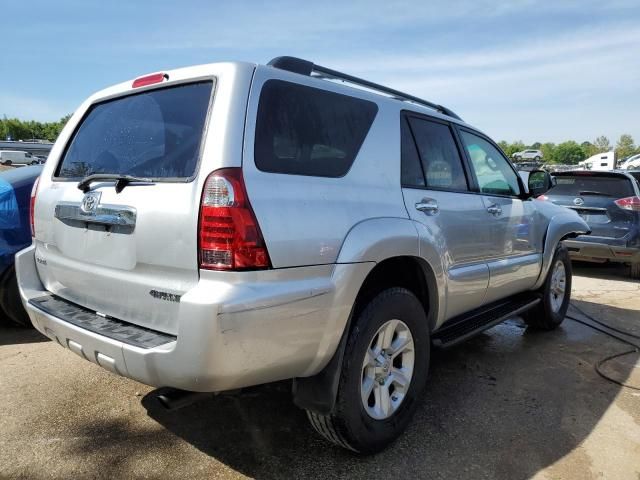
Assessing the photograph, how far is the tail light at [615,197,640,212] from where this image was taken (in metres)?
7.16

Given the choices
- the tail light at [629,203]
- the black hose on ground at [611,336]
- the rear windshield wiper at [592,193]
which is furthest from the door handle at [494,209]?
the rear windshield wiper at [592,193]

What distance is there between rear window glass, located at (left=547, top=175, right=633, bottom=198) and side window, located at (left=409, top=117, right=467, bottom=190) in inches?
189

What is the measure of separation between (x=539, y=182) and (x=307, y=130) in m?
2.97

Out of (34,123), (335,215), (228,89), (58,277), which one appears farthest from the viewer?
(34,123)

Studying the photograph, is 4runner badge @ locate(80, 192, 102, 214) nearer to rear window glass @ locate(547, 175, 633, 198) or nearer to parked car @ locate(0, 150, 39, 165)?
rear window glass @ locate(547, 175, 633, 198)

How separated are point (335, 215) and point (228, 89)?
716mm

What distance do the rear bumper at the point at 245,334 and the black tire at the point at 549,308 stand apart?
3061 millimetres

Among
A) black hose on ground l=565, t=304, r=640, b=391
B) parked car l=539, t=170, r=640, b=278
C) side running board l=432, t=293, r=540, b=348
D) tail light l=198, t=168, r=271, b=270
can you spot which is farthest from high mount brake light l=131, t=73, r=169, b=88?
parked car l=539, t=170, r=640, b=278

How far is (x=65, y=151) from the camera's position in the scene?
9.64 ft

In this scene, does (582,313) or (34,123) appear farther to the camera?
(34,123)

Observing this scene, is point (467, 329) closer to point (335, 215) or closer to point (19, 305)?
point (335, 215)

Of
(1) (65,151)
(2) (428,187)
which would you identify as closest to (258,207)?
(2) (428,187)

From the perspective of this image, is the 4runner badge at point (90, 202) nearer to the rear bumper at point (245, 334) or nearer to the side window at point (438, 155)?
the rear bumper at point (245, 334)

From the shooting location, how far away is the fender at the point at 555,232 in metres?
4.48
